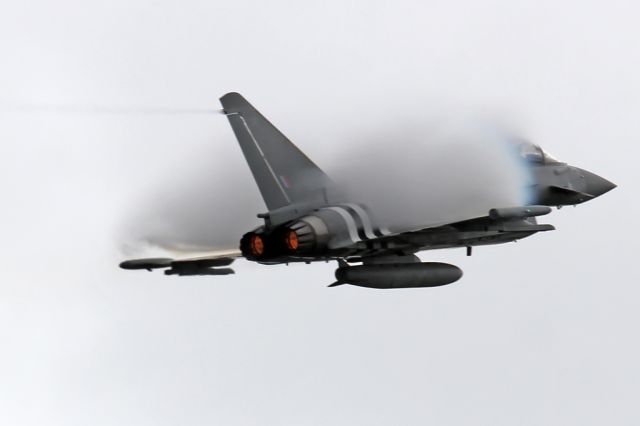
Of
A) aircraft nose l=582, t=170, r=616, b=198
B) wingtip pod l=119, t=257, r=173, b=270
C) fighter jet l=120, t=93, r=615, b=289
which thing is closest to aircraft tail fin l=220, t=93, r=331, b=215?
fighter jet l=120, t=93, r=615, b=289

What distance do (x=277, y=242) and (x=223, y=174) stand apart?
293 cm

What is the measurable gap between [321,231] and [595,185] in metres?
7.57

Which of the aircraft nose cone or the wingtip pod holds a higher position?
the aircraft nose cone

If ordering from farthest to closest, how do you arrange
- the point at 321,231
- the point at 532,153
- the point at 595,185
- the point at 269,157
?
the point at 595,185 → the point at 532,153 → the point at 269,157 → the point at 321,231

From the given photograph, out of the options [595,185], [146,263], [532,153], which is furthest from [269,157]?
[595,185]

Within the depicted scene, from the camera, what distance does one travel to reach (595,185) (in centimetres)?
2528

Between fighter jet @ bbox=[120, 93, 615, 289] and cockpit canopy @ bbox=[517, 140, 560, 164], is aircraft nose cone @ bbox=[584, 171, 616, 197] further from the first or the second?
fighter jet @ bbox=[120, 93, 615, 289]

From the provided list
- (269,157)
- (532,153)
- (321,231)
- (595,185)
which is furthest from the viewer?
(595,185)

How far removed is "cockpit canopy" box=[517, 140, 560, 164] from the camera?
2422 centimetres

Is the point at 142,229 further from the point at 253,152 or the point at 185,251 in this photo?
the point at 253,152

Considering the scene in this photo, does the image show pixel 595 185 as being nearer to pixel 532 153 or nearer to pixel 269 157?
pixel 532 153

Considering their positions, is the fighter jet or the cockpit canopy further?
the cockpit canopy

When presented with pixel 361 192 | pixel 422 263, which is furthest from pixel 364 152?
pixel 422 263

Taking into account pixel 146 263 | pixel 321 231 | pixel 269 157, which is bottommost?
pixel 321 231
